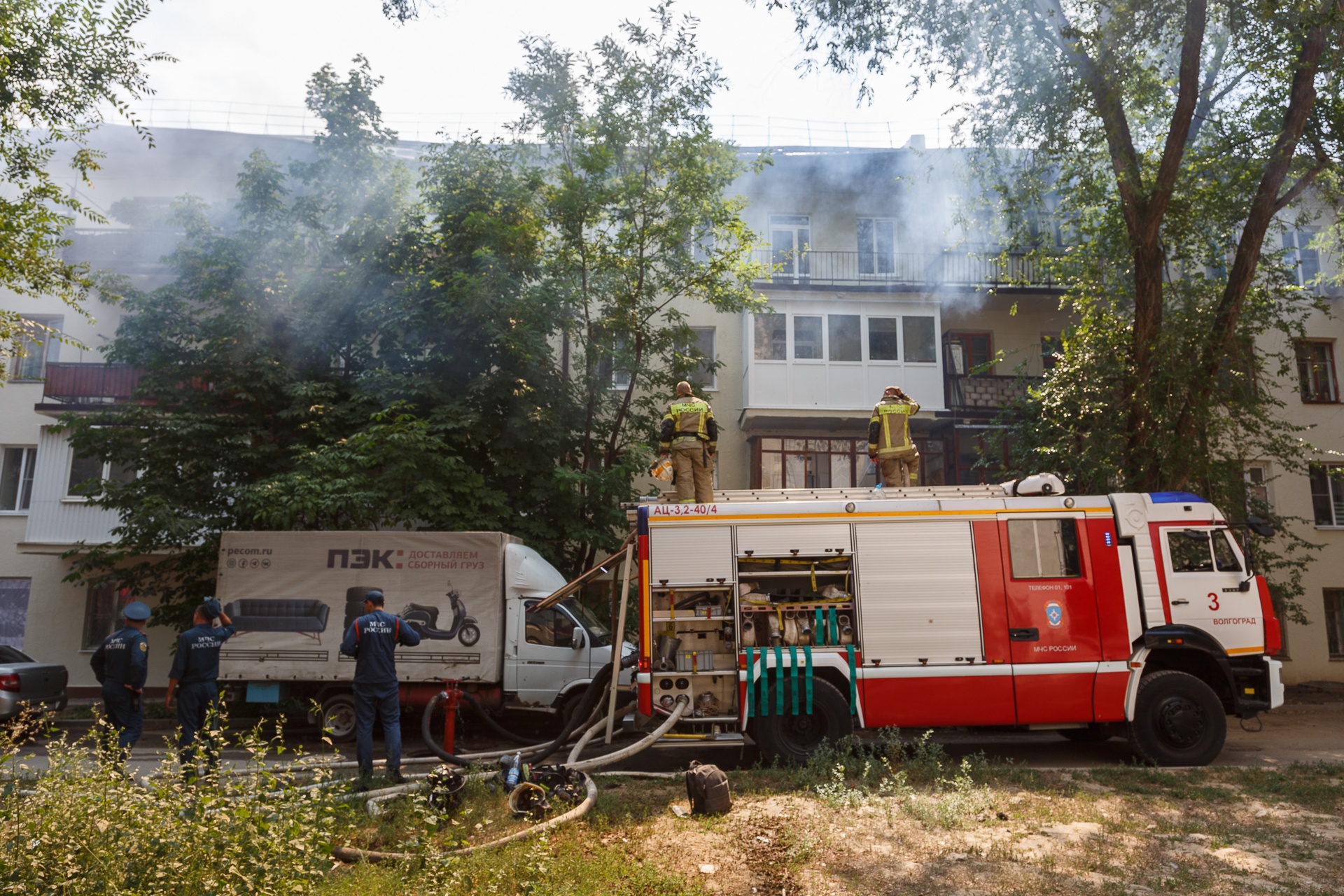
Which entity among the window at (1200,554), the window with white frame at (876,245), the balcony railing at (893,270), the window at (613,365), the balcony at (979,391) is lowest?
the window at (1200,554)

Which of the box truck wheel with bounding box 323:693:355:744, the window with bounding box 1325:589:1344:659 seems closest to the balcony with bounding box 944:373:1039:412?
the window with bounding box 1325:589:1344:659

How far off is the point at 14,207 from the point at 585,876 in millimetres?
10400

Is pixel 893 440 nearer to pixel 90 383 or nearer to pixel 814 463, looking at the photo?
pixel 814 463

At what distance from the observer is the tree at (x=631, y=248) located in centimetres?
1562

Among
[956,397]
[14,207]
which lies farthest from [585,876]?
[956,397]

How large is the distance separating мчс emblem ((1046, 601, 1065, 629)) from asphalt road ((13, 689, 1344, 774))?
1564 mm

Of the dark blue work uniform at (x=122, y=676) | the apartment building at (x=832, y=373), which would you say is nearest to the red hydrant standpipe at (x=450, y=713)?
the dark blue work uniform at (x=122, y=676)

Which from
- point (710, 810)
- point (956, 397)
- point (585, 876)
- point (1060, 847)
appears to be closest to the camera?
point (585, 876)

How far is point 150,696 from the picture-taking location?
58.6 ft

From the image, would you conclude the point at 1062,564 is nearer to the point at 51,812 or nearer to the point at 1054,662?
the point at 1054,662

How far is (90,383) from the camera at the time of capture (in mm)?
19250

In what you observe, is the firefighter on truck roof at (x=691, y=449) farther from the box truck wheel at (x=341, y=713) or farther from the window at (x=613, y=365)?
the box truck wheel at (x=341, y=713)

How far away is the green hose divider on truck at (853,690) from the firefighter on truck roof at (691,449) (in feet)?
9.02

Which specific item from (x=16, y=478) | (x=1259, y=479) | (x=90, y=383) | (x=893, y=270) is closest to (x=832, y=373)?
(x=893, y=270)
